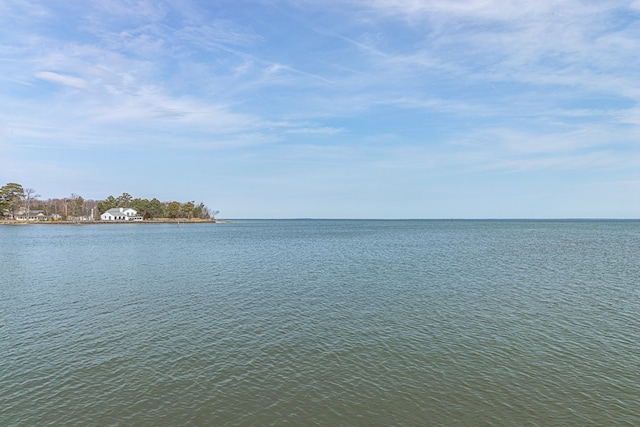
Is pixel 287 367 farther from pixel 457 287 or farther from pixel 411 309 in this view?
pixel 457 287

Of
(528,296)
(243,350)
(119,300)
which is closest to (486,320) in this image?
(528,296)

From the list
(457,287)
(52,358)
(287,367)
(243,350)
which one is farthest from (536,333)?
(52,358)

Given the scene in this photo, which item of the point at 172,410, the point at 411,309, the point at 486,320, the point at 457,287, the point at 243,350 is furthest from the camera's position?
the point at 457,287

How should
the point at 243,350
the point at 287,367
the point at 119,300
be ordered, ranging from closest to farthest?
the point at 287,367 < the point at 243,350 < the point at 119,300

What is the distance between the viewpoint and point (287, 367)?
17859mm

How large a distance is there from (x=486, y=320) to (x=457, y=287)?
10.8 metres

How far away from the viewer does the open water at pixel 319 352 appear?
14.2 meters

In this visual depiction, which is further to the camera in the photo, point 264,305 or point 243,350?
point 264,305

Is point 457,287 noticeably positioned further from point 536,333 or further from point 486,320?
point 536,333

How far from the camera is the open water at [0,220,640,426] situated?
14164mm

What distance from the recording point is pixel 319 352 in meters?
19.6

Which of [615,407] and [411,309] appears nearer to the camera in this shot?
[615,407]

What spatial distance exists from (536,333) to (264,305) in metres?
18.9

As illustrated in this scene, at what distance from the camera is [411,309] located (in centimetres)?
2781
